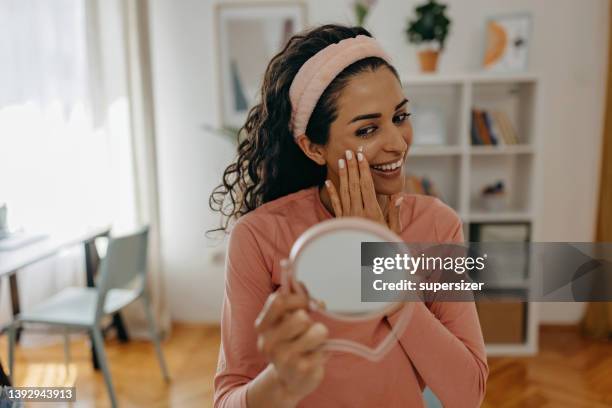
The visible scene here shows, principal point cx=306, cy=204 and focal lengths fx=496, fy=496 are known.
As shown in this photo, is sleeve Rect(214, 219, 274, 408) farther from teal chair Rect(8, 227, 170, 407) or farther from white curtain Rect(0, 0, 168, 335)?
white curtain Rect(0, 0, 168, 335)

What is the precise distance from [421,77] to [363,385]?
73.7 inches

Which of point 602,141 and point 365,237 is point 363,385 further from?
point 602,141

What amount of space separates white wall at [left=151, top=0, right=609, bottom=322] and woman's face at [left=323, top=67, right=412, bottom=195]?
80.6 inches

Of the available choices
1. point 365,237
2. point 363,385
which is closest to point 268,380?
point 365,237

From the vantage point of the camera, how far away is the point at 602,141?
8.57ft

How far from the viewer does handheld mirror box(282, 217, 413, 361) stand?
437 mm

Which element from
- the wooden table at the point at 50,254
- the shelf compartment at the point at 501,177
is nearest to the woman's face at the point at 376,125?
the wooden table at the point at 50,254

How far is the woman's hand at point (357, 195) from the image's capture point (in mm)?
604

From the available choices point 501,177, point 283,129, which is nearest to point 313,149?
point 283,129

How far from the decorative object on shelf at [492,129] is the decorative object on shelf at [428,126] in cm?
16

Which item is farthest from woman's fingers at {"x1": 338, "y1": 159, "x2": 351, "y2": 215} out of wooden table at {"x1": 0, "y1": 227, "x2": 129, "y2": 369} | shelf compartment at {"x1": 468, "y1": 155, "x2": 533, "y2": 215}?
shelf compartment at {"x1": 468, "y1": 155, "x2": 533, "y2": 215}

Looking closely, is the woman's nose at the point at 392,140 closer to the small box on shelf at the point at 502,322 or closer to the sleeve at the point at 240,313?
the sleeve at the point at 240,313

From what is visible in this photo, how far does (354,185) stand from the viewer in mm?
624

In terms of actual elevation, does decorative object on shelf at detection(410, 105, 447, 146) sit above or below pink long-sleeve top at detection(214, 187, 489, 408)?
above
